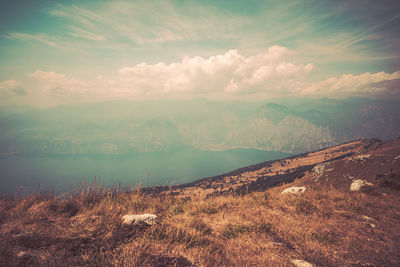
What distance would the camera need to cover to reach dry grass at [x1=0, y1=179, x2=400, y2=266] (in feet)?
10.6

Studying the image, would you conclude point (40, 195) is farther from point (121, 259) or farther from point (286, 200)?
point (286, 200)

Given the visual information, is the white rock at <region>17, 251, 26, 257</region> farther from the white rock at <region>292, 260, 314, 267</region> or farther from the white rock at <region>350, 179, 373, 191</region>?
the white rock at <region>350, 179, 373, 191</region>

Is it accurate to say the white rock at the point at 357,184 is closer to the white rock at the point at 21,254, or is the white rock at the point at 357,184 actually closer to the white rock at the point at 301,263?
the white rock at the point at 301,263

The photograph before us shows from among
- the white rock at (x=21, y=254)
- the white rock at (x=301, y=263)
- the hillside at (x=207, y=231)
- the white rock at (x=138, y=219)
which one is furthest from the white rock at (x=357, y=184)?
the white rock at (x=21, y=254)

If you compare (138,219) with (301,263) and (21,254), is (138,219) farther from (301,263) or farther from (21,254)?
(301,263)

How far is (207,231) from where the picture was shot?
14.7 feet

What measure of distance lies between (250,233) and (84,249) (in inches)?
150

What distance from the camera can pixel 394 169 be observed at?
24.2 feet

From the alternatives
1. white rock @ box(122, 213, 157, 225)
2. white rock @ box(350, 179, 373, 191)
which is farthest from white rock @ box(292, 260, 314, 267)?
white rock @ box(350, 179, 373, 191)

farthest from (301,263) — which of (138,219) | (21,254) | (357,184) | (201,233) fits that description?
(357,184)

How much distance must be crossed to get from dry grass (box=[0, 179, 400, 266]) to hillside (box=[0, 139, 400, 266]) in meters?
0.02

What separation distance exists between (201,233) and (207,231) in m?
0.37

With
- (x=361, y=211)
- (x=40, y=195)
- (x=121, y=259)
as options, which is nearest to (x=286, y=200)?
(x=361, y=211)

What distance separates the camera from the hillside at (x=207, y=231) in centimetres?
325
